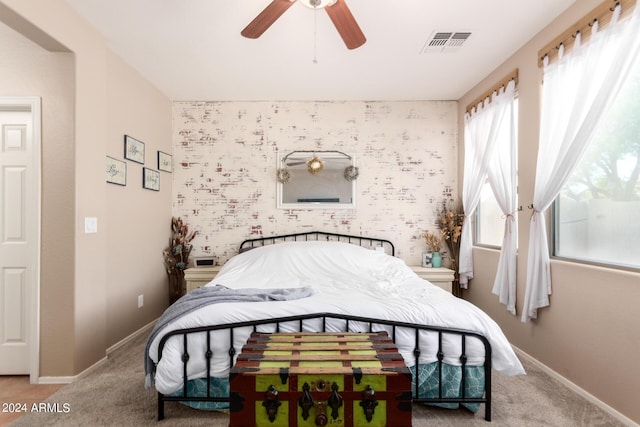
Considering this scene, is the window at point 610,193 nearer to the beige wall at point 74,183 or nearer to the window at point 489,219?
the window at point 489,219

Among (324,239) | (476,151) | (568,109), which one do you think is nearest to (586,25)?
(568,109)

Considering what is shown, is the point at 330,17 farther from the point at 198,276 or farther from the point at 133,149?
the point at 198,276

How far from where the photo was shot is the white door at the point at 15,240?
2705mm

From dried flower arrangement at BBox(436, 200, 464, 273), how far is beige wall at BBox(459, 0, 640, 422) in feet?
2.33

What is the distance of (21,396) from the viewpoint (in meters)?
2.41

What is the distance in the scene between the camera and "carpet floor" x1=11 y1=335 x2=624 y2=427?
2092mm

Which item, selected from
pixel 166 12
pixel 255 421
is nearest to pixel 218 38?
pixel 166 12

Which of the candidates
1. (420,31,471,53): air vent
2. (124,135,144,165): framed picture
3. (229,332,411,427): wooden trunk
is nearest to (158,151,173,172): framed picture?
(124,135,144,165): framed picture

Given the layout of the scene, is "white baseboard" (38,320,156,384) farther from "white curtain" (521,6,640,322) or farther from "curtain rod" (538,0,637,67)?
"curtain rod" (538,0,637,67)

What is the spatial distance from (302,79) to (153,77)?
1.66 metres

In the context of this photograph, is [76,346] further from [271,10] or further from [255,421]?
[271,10]

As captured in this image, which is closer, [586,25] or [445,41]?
[586,25]

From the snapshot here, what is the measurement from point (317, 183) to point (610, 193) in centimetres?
297

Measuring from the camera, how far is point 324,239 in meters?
4.47
